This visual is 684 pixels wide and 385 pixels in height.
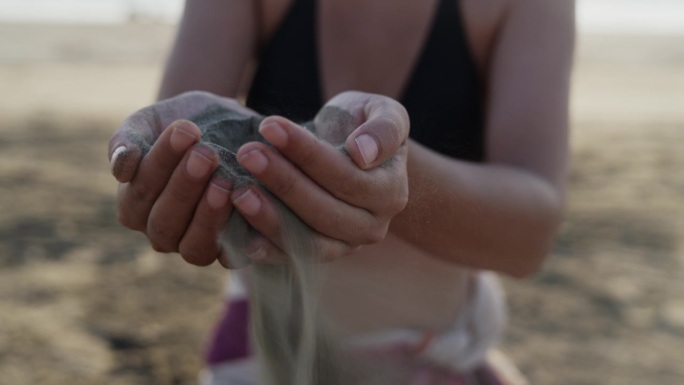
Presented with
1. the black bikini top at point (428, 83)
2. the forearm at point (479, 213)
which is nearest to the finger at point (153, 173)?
the forearm at point (479, 213)

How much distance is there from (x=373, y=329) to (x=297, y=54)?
1.67 feet

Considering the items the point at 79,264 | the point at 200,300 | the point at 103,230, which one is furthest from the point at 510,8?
the point at 103,230

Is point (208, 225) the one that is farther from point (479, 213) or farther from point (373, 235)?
point (479, 213)

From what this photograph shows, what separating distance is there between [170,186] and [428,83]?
61cm

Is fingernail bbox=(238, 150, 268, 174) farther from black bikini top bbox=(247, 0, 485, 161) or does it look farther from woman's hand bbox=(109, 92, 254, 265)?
black bikini top bbox=(247, 0, 485, 161)

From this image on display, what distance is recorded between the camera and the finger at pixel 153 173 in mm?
684

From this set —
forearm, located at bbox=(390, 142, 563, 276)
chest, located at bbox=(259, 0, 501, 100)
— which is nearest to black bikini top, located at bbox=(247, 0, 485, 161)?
chest, located at bbox=(259, 0, 501, 100)

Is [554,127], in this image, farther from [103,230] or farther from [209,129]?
[103,230]

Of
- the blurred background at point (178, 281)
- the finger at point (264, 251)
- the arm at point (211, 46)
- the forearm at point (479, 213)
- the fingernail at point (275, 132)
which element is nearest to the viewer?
the fingernail at point (275, 132)

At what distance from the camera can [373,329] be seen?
124 cm

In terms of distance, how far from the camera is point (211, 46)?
1.22 metres

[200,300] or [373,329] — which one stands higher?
[373,329]

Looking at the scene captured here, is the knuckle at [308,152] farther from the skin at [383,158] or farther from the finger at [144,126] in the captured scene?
the finger at [144,126]

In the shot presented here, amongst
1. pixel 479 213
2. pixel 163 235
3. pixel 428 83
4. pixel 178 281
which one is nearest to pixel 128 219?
pixel 163 235
